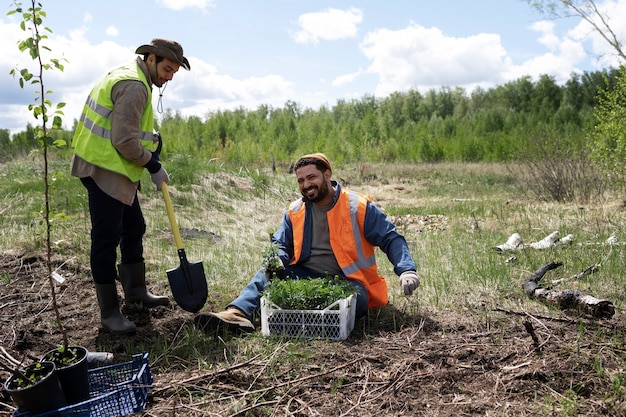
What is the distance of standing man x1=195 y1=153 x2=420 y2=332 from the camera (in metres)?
4.02

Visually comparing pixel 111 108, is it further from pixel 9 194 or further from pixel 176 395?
pixel 9 194

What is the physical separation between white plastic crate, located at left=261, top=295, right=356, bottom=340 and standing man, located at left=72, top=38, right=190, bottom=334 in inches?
38.2

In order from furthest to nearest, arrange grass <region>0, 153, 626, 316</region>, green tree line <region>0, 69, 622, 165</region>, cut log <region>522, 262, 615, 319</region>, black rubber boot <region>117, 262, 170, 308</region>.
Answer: green tree line <region>0, 69, 622, 165</region> → grass <region>0, 153, 626, 316</region> → black rubber boot <region>117, 262, 170, 308</region> → cut log <region>522, 262, 615, 319</region>

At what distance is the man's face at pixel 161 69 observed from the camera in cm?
399

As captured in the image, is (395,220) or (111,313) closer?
(111,313)

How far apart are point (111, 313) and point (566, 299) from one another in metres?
3.15

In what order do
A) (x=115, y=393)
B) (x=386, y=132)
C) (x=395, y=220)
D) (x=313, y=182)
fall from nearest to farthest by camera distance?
(x=115, y=393) < (x=313, y=182) < (x=395, y=220) < (x=386, y=132)

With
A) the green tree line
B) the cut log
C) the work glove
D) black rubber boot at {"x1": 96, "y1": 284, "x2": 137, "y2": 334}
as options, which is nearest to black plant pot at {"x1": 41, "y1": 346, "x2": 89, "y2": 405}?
black rubber boot at {"x1": 96, "y1": 284, "x2": 137, "y2": 334}

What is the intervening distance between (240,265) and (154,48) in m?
2.40

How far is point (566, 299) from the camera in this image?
4.00 metres

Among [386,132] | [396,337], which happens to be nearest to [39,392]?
[396,337]

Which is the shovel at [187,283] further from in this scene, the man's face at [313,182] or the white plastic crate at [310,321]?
Result: the man's face at [313,182]

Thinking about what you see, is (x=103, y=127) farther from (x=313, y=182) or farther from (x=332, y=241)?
(x=332, y=241)

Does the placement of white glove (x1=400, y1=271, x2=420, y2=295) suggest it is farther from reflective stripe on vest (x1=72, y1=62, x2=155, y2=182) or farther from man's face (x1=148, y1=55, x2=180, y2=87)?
man's face (x1=148, y1=55, x2=180, y2=87)
